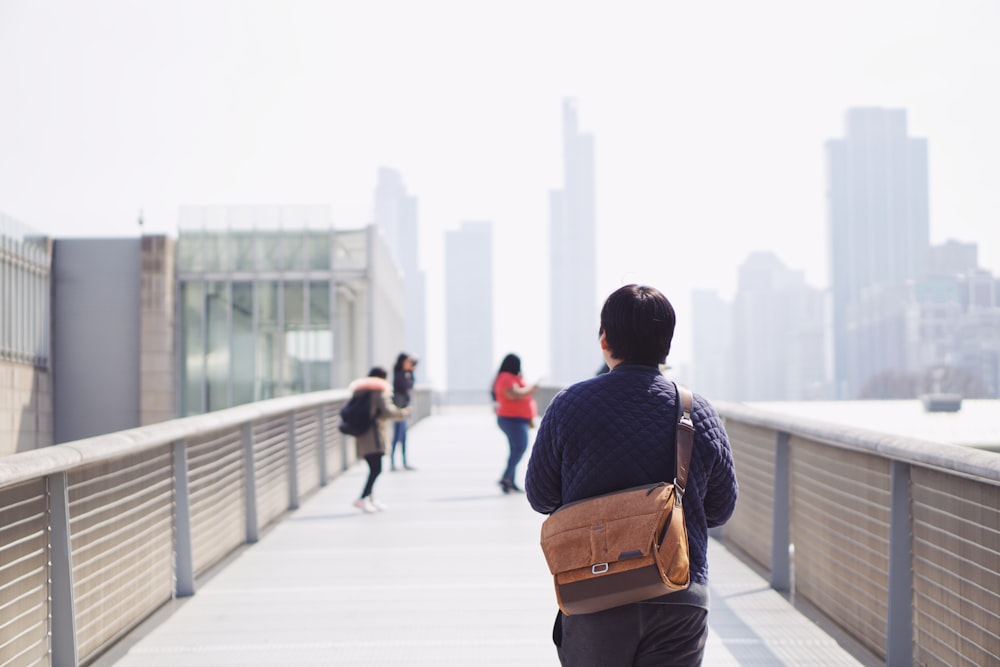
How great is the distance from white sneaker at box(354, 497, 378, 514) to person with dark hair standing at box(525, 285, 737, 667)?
7608 millimetres

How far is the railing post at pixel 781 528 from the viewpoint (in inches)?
244

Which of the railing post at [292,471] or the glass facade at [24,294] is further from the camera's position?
the glass facade at [24,294]

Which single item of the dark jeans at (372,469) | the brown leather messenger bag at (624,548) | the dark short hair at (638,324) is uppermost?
the dark short hair at (638,324)

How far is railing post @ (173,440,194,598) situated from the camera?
613 centimetres

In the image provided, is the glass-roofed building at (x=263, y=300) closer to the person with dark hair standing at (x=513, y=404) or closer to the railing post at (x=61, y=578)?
the person with dark hair standing at (x=513, y=404)

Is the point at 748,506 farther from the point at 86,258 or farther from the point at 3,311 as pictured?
the point at 86,258

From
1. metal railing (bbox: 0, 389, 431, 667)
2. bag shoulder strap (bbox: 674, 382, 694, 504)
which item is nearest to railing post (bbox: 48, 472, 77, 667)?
metal railing (bbox: 0, 389, 431, 667)

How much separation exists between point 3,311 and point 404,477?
879 inches

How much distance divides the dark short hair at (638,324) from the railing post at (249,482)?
5.88 metres

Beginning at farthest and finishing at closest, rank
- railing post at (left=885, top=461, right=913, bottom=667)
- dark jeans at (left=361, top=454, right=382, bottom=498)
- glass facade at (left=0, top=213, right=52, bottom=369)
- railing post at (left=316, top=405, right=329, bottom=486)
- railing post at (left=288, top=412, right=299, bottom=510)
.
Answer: glass facade at (left=0, top=213, right=52, bottom=369) < railing post at (left=316, top=405, right=329, bottom=486) < railing post at (left=288, top=412, right=299, bottom=510) < dark jeans at (left=361, top=454, right=382, bottom=498) < railing post at (left=885, top=461, right=913, bottom=667)

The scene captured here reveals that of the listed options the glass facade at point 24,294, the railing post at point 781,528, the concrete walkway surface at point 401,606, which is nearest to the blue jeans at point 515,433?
the concrete walkway surface at point 401,606

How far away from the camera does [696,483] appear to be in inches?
101

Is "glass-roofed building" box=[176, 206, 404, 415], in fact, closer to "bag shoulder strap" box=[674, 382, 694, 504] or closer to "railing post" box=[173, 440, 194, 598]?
"railing post" box=[173, 440, 194, 598]

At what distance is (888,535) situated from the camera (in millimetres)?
4465
